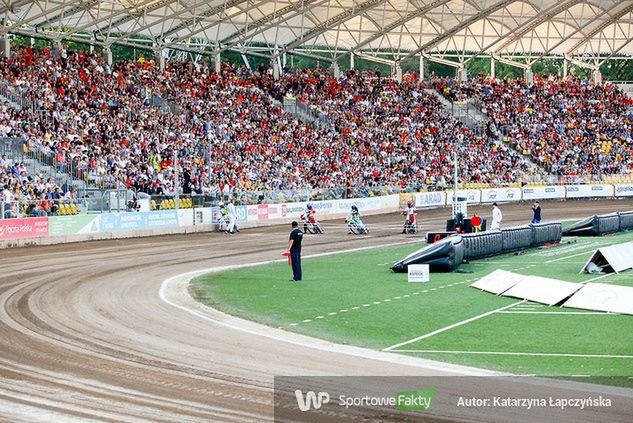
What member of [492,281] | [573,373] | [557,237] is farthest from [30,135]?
[573,373]

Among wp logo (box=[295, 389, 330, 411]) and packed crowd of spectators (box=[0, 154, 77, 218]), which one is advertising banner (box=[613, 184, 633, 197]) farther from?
wp logo (box=[295, 389, 330, 411])

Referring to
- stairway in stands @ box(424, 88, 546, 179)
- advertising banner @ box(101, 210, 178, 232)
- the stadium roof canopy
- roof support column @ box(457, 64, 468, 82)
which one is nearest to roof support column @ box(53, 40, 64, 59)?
the stadium roof canopy

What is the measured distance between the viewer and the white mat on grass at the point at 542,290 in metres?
20.5

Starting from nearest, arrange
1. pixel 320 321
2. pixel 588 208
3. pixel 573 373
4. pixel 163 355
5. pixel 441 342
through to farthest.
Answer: pixel 573 373 < pixel 163 355 < pixel 441 342 < pixel 320 321 < pixel 588 208

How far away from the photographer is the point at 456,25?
71250 millimetres

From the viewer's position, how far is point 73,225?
39.6 meters

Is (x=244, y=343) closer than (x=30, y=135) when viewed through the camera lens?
Yes

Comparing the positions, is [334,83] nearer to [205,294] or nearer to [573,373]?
[205,294]

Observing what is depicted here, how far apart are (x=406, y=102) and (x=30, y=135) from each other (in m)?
36.1

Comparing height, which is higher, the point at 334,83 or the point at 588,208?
the point at 334,83

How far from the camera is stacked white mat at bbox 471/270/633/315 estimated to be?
1925cm

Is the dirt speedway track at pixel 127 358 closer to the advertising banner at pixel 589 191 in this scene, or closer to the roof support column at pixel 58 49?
the roof support column at pixel 58 49

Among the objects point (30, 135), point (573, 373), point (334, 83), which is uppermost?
point (334, 83)

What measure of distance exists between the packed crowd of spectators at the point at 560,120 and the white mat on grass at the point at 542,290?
53.4 metres
